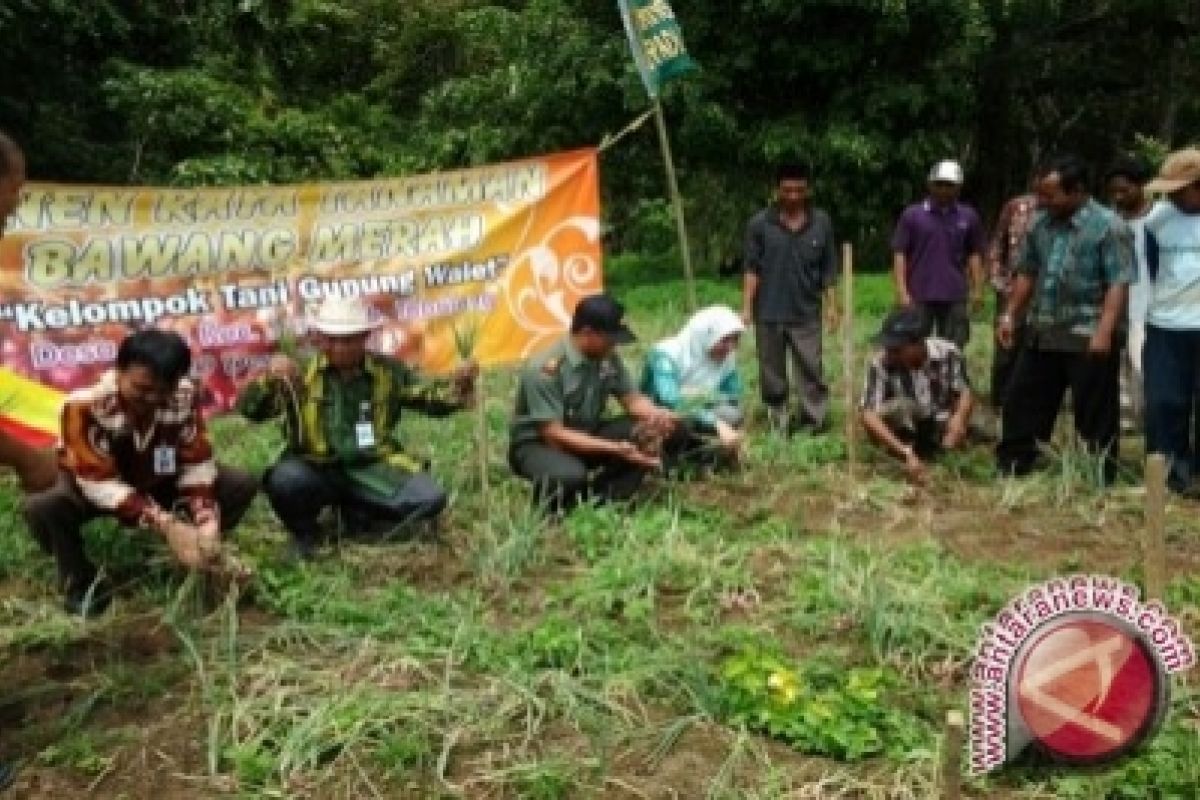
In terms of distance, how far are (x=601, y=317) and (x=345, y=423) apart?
1074 mm

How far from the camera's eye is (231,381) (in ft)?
20.9

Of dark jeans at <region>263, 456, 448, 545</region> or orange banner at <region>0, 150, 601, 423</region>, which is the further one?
orange banner at <region>0, 150, 601, 423</region>

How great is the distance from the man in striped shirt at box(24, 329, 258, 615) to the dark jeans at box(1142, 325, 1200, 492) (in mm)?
3840

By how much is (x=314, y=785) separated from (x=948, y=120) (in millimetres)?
11700

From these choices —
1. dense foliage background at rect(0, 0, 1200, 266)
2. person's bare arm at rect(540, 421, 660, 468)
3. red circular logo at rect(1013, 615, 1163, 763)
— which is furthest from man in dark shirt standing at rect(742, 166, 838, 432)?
dense foliage background at rect(0, 0, 1200, 266)

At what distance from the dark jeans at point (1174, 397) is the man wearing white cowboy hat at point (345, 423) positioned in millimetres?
2898

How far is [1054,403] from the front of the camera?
604 cm

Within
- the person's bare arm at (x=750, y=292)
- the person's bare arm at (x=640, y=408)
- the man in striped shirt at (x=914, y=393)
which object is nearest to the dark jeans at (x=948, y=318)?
the person's bare arm at (x=750, y=292)

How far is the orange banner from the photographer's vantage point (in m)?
5.94

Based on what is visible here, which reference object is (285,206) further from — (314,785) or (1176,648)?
(1176,648)

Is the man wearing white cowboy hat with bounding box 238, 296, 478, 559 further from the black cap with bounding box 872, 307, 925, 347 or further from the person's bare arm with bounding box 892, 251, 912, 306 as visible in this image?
the person's bare arm with bounding box 892, 251, 912, 306

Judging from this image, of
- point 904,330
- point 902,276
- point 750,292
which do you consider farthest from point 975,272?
point 904,330
